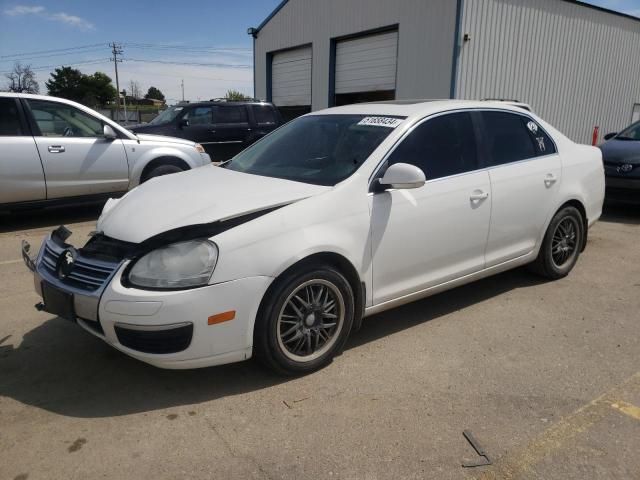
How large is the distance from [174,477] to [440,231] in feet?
7.39

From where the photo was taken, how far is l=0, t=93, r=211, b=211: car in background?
6.36m

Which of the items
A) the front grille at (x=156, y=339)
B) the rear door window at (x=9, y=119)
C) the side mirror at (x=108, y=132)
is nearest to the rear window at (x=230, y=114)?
the side mirror at (x=108, y=132)

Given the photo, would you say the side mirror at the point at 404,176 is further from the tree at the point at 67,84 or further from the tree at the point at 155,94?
the tree at the point at 155,94

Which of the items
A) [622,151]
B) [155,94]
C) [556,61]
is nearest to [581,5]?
[556,61]

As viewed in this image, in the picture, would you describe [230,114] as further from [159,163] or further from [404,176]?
[404,176]

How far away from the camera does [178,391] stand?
2.93 metres

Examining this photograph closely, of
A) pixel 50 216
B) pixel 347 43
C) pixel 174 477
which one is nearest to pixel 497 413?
pixel 174 477

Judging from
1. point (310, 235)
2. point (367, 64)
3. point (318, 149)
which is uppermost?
point (367, 64)

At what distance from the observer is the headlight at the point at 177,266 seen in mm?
2645

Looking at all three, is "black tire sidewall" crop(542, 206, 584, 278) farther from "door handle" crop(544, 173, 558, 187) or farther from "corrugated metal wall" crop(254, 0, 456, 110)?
"corrugated metal wall" crop(254, 0, 456, 110)

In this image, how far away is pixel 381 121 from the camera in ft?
12.0

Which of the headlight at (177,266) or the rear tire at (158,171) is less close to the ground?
the headlight at (177,266)

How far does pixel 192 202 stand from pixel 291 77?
16.8 metres

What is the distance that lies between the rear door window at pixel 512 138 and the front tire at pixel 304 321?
177 centimetres
